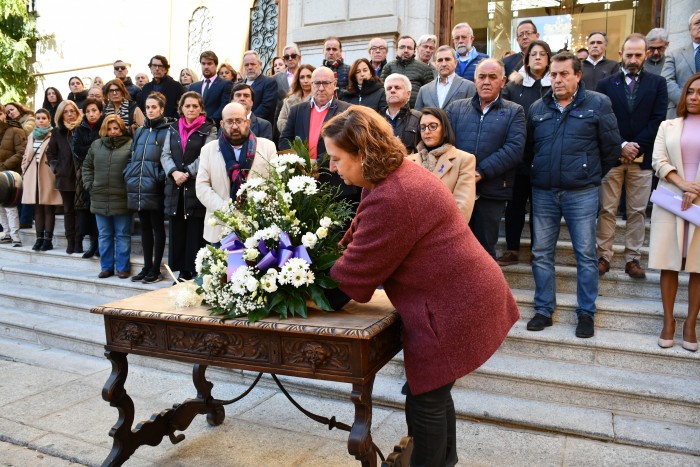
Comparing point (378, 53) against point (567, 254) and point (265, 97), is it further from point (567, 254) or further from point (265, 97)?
point (567, 254)

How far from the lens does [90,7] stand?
13109 millimetres

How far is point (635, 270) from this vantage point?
4914mm

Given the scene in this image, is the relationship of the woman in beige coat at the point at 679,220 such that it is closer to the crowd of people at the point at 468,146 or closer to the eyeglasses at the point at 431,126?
the crowd of people at the point at 468,146

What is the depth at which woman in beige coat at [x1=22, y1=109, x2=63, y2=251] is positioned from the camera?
7.90m

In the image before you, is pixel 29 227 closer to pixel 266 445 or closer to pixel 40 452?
pixel 40 452

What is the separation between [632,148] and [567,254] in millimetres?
1079

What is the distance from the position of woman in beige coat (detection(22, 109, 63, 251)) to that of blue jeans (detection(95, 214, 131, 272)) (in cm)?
154

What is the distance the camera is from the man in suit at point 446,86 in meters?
5.79

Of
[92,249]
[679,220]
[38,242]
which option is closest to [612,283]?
[679,220]

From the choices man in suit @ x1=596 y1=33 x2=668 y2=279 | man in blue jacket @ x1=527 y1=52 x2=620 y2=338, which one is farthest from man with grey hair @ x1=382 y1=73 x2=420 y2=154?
man in suit @ x1=596 y1=33 x2=668 y2=279

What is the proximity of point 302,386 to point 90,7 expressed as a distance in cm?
1200

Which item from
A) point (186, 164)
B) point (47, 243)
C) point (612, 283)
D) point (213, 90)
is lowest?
point (47, 243)

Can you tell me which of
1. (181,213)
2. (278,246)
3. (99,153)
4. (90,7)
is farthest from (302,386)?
(90,7)

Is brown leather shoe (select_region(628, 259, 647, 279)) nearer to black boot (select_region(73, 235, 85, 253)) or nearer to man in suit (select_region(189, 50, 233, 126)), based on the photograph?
man in suit (select_region(189, 50, 233, 126))
